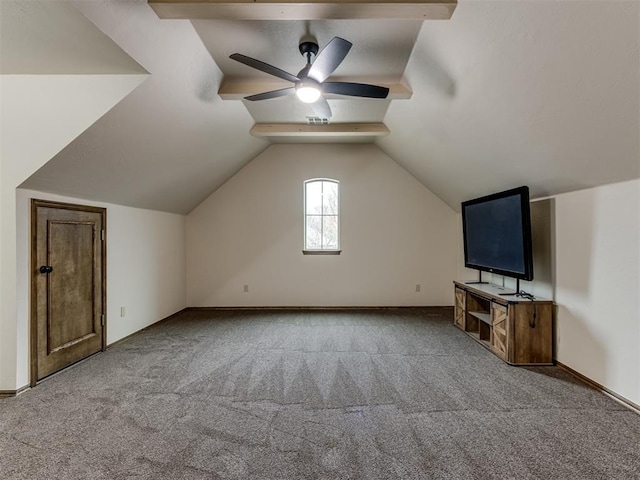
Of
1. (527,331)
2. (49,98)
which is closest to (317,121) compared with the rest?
(49,98)

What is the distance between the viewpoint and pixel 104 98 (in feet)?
7.76

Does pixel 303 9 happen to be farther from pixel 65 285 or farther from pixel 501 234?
pixel 65 285

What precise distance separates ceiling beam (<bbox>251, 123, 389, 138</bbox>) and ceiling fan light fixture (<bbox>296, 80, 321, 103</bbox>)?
6.07 ft

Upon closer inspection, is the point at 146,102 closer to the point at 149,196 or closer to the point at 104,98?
the point at 104,98

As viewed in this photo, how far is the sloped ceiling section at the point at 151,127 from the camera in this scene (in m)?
2.02

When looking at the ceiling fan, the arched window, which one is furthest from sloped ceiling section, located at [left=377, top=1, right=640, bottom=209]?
the arched window

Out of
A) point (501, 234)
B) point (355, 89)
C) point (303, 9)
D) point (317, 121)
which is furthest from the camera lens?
point (317, 121)

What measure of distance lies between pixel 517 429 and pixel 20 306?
3.83 m

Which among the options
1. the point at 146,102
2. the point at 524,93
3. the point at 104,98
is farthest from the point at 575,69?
the point at 104,98

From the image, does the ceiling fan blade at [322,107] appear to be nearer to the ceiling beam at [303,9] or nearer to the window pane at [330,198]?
the ceiling beam at [303,9]

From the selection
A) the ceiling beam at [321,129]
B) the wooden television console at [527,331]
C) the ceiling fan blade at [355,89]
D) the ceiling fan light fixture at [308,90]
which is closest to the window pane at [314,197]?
the ceiling beam at [321,129]

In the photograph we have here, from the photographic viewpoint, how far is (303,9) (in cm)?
189

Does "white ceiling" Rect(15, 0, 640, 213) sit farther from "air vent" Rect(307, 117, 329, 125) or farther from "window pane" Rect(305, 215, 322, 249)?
"window pane" Rect(305, 215, 322, 249)

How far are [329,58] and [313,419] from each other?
2465 mm
